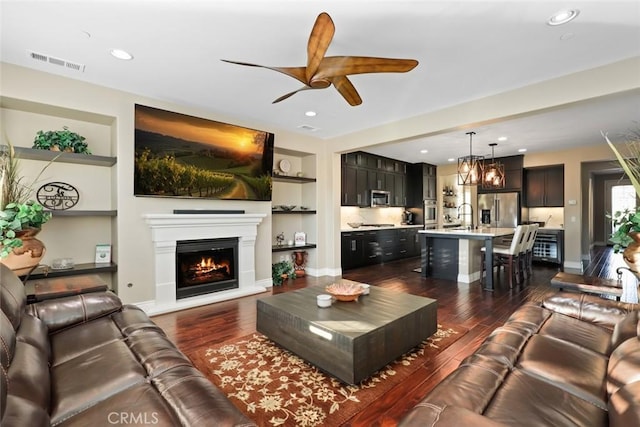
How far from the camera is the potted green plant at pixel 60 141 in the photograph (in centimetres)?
332

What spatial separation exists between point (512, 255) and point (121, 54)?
6.02 m

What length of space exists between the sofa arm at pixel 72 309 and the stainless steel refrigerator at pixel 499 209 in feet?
27.3

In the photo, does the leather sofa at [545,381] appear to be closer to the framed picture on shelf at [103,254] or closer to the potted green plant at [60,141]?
the framed picture on shelf at [103,254]

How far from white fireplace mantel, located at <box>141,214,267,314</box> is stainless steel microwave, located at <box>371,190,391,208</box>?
3.56 metres

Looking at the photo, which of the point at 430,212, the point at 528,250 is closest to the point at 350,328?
the point at 528,250

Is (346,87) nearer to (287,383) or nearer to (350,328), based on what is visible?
(350,328)

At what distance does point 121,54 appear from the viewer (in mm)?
2822

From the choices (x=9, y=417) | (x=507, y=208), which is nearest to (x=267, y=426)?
A: (x=9, y=417)

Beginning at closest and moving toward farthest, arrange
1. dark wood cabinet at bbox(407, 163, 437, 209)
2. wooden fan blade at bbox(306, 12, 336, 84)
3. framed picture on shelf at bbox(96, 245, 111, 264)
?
wooden fan blade at bbox(306, 12, 336, 84) < framed picture on shelf at bbox(96, 245, 111, 264) < dark wood cabinet at bbox(407, 163, 437, 209)

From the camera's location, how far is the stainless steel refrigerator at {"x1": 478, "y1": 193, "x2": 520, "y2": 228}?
7595 millimetres

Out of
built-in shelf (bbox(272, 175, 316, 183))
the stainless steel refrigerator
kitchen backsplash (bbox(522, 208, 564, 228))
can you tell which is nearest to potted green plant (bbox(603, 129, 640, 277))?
built-in shelf (bbox(272, 175, 316, 183))

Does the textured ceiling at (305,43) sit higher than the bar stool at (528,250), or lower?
higher

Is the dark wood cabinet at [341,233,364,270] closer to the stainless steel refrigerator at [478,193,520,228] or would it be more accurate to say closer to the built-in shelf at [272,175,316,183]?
the built-in shelf at [272,175,316,183]

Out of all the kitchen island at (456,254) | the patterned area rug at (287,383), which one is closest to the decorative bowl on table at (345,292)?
the patterned area rug at (287,383)
